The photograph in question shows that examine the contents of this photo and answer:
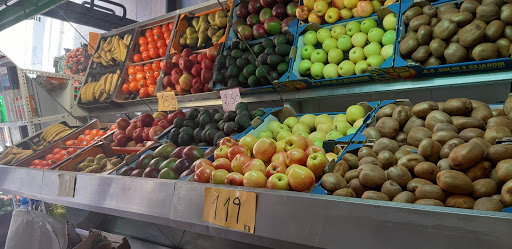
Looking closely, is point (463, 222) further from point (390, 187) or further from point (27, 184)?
point (27, 184)

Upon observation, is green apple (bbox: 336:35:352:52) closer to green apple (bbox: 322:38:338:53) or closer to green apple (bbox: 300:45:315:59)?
green apple (bbox: 322:38:338:53)

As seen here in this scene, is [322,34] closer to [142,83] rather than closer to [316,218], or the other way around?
[316,218]

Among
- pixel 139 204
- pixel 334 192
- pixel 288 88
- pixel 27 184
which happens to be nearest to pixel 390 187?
pixel 334 192

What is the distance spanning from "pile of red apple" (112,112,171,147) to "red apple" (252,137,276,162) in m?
1.57

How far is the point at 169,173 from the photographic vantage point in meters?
1.90

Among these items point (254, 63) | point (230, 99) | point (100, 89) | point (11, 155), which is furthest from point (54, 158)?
point (254, 63)

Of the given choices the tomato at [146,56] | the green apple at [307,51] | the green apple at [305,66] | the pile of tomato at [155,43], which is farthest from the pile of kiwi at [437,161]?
the tomato at [146,56]

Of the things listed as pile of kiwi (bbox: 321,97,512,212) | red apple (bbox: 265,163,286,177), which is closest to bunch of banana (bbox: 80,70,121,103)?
red apple (bbox: 265,163,286,177)

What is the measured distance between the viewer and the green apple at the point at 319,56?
2746mm

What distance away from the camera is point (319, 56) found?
2.74 metres

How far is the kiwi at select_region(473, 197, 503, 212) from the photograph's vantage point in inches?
36.6

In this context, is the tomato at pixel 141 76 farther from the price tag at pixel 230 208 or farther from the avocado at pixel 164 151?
the price tag at pixel 230 208

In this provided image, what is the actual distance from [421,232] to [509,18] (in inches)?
66.0

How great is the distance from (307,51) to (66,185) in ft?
6.67
